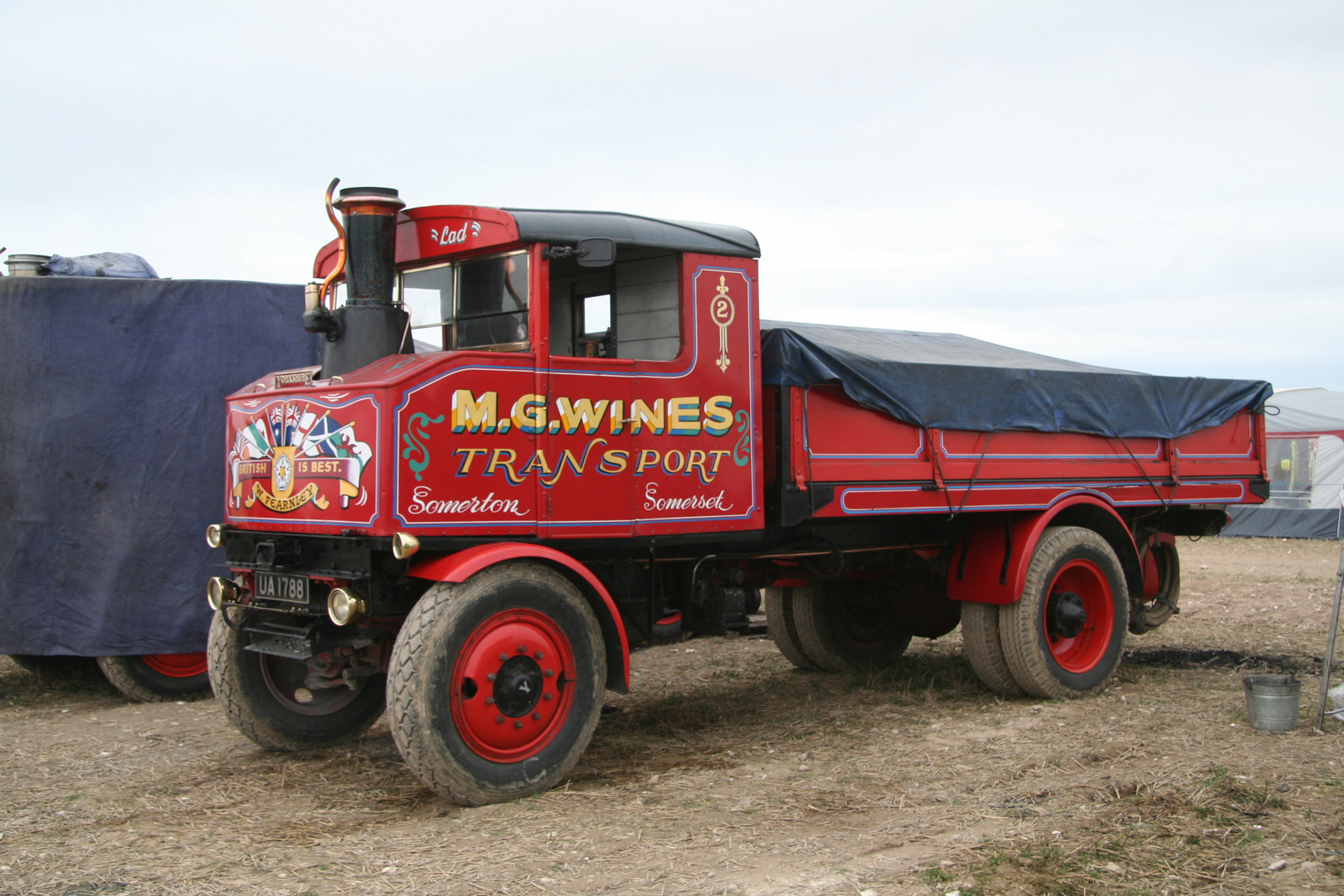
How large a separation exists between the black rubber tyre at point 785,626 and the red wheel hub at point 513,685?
3708 millimetres

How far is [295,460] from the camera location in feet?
19.9

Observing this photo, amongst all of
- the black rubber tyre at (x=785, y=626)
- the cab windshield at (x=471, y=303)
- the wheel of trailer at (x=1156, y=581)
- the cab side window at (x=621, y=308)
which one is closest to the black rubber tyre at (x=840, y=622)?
the black rubber tyre at (x=785, y=626)

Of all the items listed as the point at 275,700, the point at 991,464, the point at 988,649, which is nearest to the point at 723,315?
the point at 991,464

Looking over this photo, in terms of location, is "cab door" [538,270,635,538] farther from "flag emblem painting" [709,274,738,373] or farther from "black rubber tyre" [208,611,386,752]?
"black rubber tyre" [208,611,386,752]

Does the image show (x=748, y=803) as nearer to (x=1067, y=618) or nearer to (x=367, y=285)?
(x=367, y=285)

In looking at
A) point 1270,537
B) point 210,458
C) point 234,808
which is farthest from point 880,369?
point 1270,537

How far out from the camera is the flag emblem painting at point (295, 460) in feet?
18.7

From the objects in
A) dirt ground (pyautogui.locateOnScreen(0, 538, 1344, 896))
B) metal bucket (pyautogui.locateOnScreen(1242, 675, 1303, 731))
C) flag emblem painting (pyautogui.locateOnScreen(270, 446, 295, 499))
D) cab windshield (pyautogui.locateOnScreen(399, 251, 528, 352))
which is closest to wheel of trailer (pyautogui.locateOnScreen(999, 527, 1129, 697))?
dirt ground (pyautogui.locateOnScreen(0, 538, 1344, 896))

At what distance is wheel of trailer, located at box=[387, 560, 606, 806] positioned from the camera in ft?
17.8

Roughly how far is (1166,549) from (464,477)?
250 inches

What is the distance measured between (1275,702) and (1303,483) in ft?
62.8

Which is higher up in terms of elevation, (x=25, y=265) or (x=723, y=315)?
(x=25, y=265)

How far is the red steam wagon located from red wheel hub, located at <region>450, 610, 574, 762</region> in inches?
0.5

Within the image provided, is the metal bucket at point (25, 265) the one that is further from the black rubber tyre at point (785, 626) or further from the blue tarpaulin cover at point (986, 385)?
the black rubber tyre at point (785, 626)
